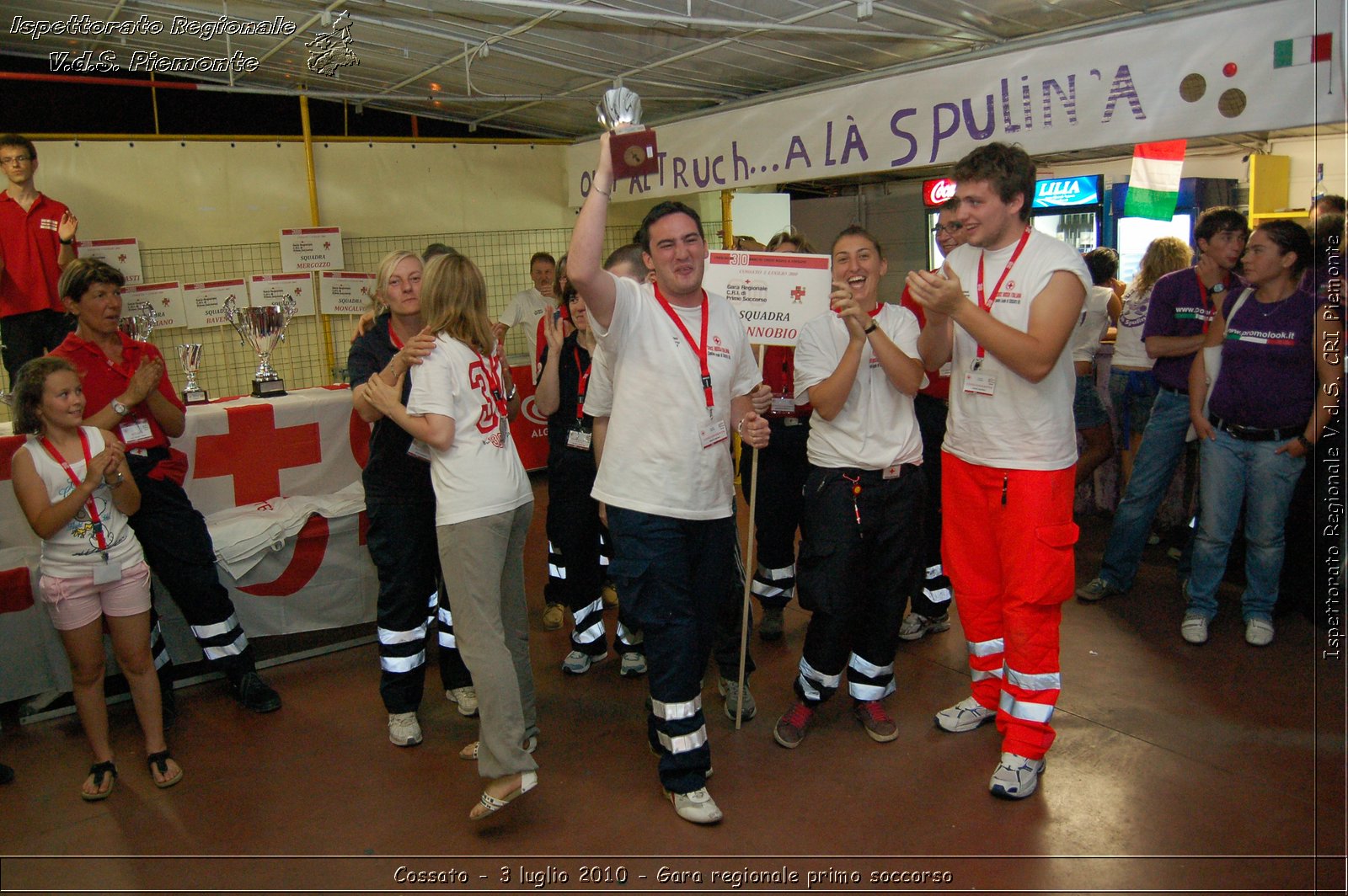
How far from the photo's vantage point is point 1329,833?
2.52 meters

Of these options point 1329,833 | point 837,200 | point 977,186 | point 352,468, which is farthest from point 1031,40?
point 837,200

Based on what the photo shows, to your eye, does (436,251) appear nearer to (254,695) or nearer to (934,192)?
(254,695)

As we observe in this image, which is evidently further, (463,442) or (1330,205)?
(1330,205)

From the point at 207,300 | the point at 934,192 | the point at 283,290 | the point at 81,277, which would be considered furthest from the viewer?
the point at 934,192

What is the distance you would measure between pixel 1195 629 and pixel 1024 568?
5.47 feet

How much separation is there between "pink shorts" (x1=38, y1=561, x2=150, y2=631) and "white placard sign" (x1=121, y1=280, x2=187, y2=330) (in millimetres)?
3940

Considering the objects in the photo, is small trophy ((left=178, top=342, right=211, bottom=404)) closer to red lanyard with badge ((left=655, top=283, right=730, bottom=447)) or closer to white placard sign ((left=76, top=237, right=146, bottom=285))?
white placard sign ((left=76, top=237, right=146, bottom=285))

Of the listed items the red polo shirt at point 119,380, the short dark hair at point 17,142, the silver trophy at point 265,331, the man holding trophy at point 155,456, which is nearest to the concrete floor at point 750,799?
the man holding trophy at point 155,456

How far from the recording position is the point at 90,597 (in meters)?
3.00

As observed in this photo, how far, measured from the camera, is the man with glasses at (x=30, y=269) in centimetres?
478

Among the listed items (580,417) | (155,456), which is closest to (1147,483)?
(580,417)

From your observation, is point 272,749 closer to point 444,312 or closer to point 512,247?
point 444,312

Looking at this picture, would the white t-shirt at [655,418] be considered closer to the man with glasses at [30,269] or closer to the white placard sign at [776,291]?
the white placard sign at [776,291]

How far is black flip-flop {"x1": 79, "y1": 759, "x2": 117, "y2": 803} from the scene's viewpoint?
9.61 feet
